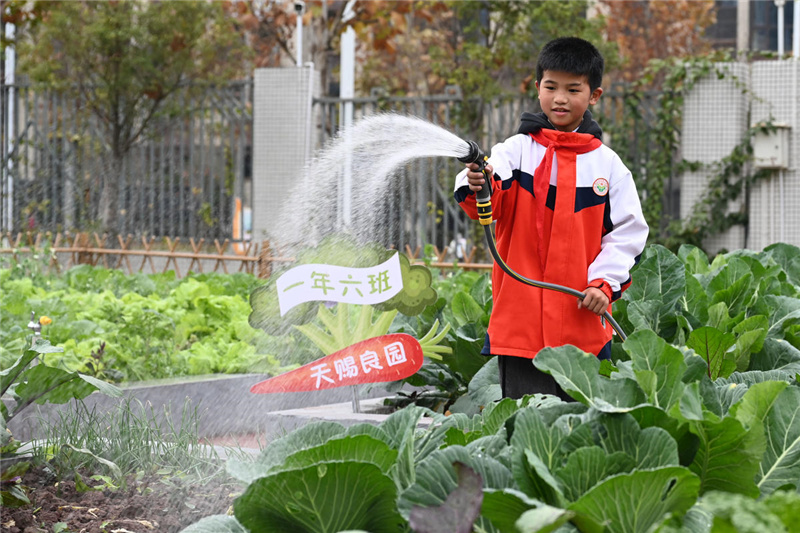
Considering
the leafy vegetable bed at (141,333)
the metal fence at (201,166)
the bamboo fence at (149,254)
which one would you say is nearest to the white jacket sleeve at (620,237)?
the leafy vegetable bed at (141,333)

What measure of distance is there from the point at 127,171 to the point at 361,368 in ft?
39.7

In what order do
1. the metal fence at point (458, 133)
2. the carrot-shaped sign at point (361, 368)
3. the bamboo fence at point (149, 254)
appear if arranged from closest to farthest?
the carrot-shaped sign at point (361, 368) < the bamboo fence at point (149, 254) < the metal fence at point (458, 133)

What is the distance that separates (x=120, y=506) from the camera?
2852mm

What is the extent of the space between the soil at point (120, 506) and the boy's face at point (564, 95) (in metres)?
1.63

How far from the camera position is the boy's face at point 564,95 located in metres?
3.20

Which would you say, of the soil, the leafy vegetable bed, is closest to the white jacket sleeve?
the soil

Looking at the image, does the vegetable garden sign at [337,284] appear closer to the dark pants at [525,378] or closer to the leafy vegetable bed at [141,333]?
the dark pants at [525,378]

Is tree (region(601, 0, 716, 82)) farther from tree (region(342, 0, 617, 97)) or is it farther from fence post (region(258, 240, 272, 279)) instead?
fence post (region(258, 240, 272, 279))

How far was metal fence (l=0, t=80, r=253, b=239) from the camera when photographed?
13812 mm

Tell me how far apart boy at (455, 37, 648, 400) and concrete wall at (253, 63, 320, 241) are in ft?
32.4

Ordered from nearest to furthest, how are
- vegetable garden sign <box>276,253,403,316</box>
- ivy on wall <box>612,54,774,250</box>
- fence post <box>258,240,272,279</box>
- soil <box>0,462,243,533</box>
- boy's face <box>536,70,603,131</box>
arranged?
soil <box>0,462,243,533</box> < boy's face <box>536,70,603,131</box> < vegetable garden sign <box>276,253,403,316</box> < fence post <box>258,240,272,279</box> < ivy on wall <box>612,54,774,250</box>

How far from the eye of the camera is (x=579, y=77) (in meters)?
3.20

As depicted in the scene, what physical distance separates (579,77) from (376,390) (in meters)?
2.12

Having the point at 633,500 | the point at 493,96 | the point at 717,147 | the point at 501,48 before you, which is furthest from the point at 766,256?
the point at 501,48
